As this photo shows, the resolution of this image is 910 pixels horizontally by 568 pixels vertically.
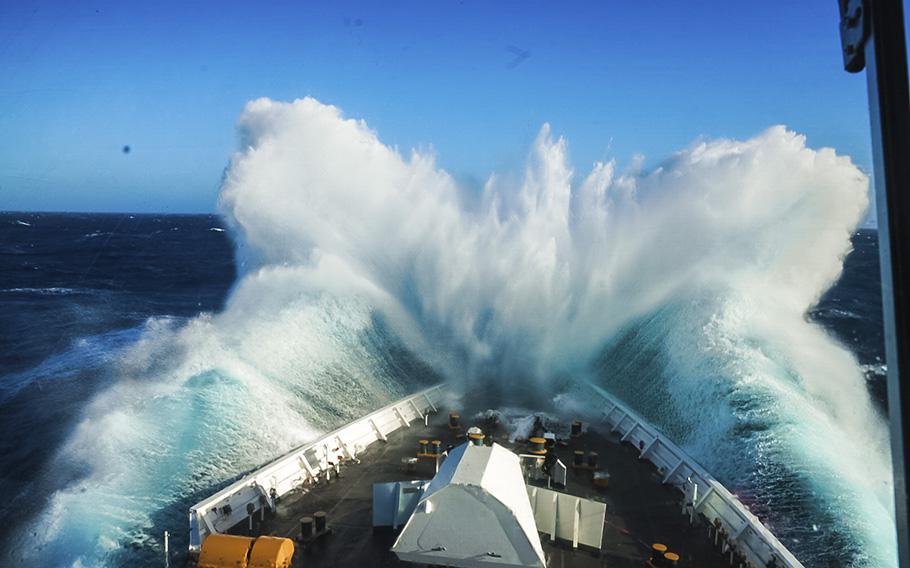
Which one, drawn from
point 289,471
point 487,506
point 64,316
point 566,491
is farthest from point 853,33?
point 64,316

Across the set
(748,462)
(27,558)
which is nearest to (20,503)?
(27,558)

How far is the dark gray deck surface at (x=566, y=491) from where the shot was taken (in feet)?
30.3

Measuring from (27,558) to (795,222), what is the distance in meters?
31.7

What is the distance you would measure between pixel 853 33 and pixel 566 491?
10435 millimetres

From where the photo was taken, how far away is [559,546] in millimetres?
9453

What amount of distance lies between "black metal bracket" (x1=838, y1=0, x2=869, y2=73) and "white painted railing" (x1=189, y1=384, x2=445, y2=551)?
10213mm

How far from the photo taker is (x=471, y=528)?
7.67 metres

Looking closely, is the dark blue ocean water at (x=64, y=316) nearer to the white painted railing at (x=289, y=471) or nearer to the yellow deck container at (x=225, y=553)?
the white painted railing at (x=289, y=471)

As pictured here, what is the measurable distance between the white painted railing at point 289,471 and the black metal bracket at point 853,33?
10.2m

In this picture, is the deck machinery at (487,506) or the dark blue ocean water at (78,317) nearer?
the deck machinery at (487,506)

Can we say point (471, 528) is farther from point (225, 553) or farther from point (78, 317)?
point (78, 317)

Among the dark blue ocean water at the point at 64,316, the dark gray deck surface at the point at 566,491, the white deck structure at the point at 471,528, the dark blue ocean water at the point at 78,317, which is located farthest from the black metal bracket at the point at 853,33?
the dark blue ocean water at the point at 64,316

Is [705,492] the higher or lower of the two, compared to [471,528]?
lower

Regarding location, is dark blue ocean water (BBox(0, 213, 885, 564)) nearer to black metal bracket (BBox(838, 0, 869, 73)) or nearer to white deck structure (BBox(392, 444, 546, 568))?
white deck structure (BBox(392, 444, 546, 568))
